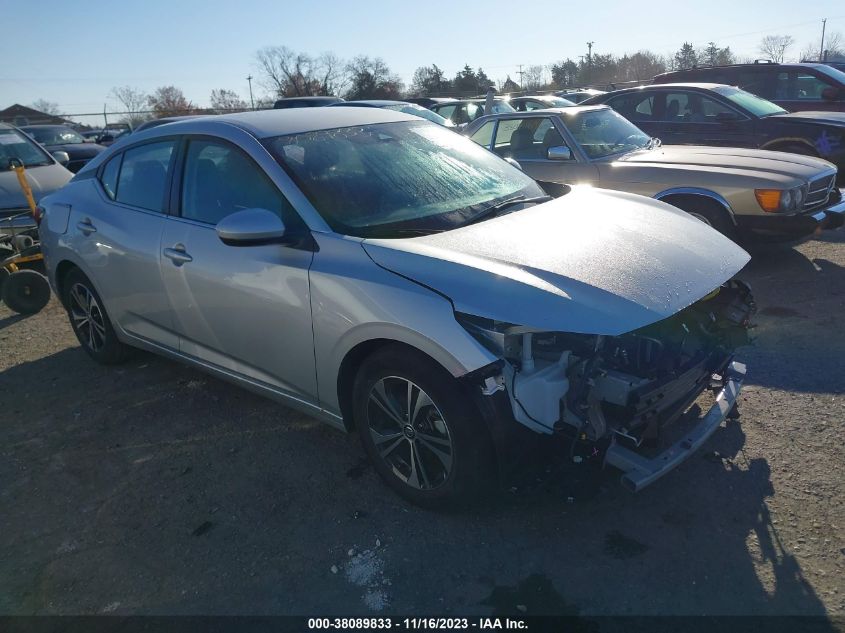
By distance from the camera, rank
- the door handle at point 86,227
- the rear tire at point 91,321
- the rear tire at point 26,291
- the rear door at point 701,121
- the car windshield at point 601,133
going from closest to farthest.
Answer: the door handle at point 86,227 < the rear tire at point 91,321 < the rear tire at point 26,291 < the car windshield at point 601,133 < the rear door at point 701,121

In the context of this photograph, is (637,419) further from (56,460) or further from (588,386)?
(56,460)

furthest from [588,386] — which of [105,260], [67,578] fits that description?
[105,260]

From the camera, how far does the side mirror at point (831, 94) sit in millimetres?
9883

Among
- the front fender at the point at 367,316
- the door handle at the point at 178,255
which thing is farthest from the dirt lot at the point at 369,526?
the door handle at the point at 178,255

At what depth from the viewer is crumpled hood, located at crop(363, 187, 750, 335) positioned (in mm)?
2510

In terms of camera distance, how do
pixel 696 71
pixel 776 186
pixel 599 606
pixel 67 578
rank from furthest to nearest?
pixel 696 71 → pixel 776 186 → pixel 67 578 → pixel 599 606

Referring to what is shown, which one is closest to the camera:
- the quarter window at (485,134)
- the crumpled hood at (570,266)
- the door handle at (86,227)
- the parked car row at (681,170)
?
the crumpled hood at (570,266)

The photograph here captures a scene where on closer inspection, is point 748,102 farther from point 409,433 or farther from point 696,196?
point 409,433

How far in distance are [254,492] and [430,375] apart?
126 centimetres

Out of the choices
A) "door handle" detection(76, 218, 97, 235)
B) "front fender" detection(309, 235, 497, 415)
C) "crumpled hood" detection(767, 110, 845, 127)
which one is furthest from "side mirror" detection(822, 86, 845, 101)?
"door handle" detection(76, 218, 97, 235)

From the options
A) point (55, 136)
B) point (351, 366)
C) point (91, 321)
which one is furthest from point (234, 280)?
point (55, 136)

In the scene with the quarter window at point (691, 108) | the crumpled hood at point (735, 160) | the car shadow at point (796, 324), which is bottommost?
the car shadow at point (796, 324)

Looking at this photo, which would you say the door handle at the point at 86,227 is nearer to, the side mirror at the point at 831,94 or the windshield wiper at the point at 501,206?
the windshield wiper at the point at 501,206

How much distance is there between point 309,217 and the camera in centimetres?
315
